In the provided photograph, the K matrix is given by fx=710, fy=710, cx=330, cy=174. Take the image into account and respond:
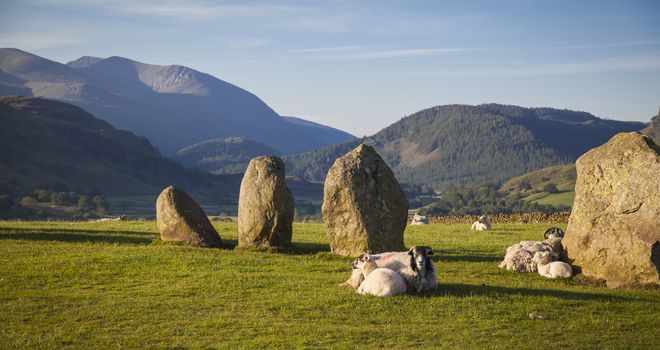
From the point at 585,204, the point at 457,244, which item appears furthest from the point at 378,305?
the point at 457,244

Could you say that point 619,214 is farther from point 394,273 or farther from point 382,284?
point 382,284

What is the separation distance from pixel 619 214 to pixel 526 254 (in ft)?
12.5

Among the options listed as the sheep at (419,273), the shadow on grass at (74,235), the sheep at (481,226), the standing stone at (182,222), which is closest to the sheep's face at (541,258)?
the sheep at (419,273)

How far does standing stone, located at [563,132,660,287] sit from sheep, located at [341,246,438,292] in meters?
6.82

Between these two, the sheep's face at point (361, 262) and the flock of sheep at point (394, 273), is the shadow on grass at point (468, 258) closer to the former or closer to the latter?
the flock of sheep at point (394, 273)

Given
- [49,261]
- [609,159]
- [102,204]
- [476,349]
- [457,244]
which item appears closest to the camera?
[476,349]

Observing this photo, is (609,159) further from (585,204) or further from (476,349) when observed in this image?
(476,349)

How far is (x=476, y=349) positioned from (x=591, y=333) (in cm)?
360

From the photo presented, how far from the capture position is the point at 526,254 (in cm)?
Answer: 2673

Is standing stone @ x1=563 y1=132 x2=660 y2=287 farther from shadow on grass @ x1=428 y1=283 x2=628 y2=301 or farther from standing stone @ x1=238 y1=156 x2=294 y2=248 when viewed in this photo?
standing stone @ x1=238 y1=156 x2=294 y2=248

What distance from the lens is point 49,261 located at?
89.4 feet

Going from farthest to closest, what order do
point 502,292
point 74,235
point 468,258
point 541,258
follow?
point 74,235
point 468,258
point 541,258
point 502,292

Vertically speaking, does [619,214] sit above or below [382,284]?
above

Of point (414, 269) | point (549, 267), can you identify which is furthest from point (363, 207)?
point (414, 269)
